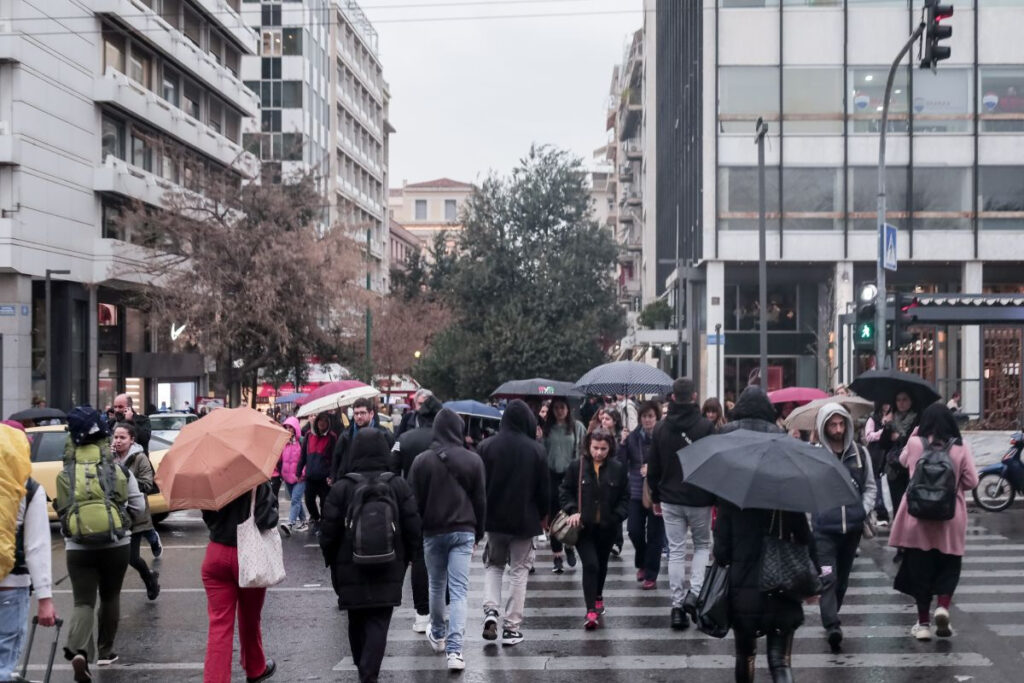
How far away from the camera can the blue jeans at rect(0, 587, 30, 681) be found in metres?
5.58

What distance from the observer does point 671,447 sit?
10.2m

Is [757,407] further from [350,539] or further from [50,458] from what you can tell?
[50,458]

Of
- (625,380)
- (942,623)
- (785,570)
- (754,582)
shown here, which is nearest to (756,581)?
(754,582)

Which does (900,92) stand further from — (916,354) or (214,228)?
(214,228)

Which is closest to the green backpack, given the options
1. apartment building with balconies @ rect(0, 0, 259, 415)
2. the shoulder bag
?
the shoulder bag

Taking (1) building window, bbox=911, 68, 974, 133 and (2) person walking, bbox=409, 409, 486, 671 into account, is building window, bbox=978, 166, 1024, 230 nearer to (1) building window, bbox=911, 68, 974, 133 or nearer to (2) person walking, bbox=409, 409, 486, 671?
(1) building window, bbox=911, 68, 974, 133

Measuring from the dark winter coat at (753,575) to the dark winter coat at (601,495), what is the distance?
3073 millimetres

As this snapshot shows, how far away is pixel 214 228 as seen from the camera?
36.2 m

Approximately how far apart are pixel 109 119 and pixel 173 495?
112 ft

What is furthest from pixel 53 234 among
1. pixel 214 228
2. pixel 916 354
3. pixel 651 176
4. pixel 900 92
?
pixel 651 176

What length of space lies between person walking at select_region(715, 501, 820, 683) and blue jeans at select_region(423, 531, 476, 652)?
2420 millimetres

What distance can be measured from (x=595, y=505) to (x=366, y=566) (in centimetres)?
290

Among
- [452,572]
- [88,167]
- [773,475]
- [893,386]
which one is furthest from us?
[88,167]

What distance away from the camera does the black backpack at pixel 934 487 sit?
911 cm
